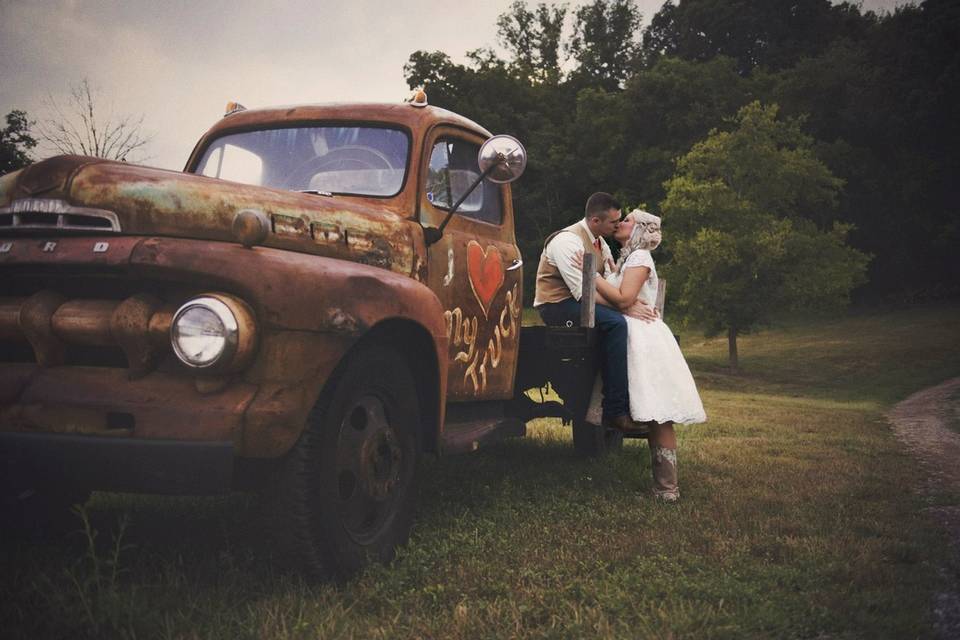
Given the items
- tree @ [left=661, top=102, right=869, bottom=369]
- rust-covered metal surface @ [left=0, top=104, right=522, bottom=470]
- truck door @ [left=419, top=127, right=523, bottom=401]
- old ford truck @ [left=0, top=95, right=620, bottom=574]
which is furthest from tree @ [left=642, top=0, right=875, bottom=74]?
rust-covered metal surface @ [left=0, top=104, right=522, bottom=470]

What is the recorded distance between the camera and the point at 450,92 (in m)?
39.1

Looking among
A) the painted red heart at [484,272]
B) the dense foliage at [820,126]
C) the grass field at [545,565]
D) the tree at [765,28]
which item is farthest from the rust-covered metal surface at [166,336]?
the tree at [765,28]

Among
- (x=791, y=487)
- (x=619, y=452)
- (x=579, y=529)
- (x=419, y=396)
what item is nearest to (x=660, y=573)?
(x=579, y=529)

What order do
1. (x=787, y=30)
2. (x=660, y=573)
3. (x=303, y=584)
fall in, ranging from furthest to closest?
1. (x=787, y=30)
2. (x=660, y=573)
3. (x=303, y=584)

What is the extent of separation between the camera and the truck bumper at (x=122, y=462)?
Result: 2.58 m

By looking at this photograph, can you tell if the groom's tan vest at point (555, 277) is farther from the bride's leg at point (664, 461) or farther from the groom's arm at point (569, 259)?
the bride's leg at point (664, 461)

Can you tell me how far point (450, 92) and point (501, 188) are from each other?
116 feet

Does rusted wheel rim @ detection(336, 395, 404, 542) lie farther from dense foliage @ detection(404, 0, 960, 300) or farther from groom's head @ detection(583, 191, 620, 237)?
dense foliage @ detection(404, 0, 960, 300)

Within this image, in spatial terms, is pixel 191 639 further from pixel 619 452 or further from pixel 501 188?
pixel 619 452

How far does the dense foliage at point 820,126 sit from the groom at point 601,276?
28.1 m

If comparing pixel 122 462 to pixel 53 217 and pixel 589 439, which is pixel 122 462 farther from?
pixel 589 439

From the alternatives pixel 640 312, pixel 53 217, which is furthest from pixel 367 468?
pixel 640 312

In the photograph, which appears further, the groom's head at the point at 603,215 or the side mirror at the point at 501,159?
the groom's head at the point at 603,215

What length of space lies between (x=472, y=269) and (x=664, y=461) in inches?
69.9
